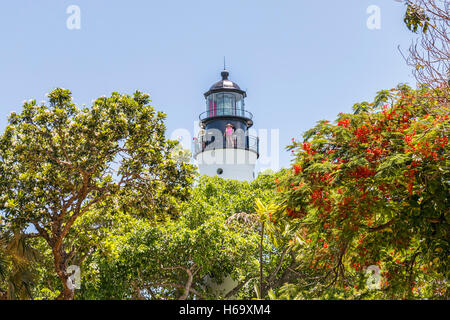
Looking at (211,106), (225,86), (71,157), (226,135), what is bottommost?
(71,157)

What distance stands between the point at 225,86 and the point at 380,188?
84.7 ft

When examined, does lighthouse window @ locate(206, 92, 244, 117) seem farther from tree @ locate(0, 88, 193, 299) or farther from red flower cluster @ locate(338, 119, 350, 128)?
red flower cluster @ locate(338, 119, 350, 128)

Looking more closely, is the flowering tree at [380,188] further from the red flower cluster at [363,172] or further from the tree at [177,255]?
the tree at [177,255]

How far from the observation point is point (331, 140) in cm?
1009

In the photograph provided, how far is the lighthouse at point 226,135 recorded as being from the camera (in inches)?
1356

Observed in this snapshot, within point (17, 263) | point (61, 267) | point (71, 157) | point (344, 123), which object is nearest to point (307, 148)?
point (344, 123)

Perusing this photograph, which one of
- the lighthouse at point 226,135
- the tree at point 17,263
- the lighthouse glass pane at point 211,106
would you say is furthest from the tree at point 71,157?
the lighthouse glass pane at point 211,106

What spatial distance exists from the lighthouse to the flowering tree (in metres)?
23.4

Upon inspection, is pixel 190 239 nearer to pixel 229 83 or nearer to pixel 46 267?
pixel 46 267

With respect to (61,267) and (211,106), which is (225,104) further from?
(61,267)

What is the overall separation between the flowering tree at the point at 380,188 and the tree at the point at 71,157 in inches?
164

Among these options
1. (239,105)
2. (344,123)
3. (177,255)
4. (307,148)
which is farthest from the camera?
(239,105)

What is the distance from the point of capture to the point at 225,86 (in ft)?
113
